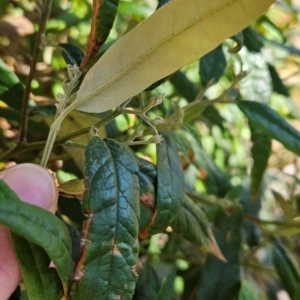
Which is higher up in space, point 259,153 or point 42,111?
point 42,111

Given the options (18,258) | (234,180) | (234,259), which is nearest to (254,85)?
(234,259)

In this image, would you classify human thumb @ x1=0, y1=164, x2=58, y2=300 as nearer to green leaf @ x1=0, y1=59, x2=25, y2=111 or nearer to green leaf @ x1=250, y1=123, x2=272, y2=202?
green leaf @ x1=0, y1=59, x2=25, y2=111

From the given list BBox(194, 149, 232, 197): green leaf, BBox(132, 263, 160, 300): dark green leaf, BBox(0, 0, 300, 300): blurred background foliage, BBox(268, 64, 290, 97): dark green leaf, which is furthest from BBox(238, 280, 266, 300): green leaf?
BBox(268, 64, 290, 97): dark green leaf

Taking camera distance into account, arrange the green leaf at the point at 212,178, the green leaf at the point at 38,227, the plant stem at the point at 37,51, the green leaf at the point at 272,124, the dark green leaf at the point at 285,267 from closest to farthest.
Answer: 1. the green leaf at the point at 38,227
2. the plant stem at the point at 37,51
3. the green leaf at the point at 272,124
4. the dark green leaf at the point at 285,267
5. the green leaf at the point at 212,178

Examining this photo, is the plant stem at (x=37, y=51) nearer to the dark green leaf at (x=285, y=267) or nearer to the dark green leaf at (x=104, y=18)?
the dark green leaf at (x=104, y=18)

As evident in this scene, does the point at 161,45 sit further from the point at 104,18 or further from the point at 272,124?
the point at 272,124

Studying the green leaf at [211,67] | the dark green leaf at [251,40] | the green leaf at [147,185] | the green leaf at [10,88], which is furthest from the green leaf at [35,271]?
the dark green leaf at [251,40]

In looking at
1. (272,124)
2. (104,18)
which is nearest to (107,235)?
(104,18)
